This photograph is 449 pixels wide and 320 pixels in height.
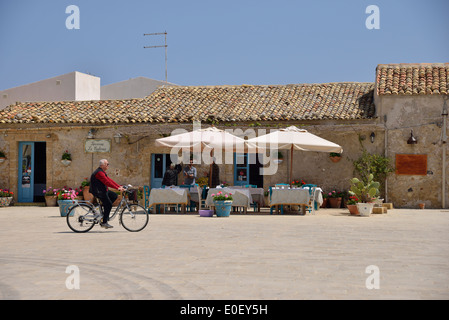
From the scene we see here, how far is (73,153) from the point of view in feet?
66.1

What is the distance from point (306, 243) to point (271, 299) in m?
3.91

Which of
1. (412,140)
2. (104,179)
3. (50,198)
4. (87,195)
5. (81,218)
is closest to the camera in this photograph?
(104,179)

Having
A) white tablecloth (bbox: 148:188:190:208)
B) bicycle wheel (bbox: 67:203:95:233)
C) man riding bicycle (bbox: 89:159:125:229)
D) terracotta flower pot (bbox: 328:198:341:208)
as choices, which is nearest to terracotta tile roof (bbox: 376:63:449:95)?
terracotta flower pot (bbox: 328:198:341:208)

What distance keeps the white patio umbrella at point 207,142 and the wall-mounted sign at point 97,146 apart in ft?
17.8

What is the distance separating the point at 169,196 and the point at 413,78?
9942 mm

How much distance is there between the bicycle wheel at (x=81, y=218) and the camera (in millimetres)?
10219

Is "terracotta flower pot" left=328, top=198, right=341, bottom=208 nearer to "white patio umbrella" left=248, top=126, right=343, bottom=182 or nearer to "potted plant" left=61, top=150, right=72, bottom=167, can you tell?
"white patio umbrella" left=248, top=126, right=343, bottom=182

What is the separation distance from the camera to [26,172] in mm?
20734

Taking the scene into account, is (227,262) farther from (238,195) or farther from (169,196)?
(169,196)

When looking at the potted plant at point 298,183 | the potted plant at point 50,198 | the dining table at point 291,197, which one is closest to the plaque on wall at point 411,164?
the potted plant at point 298,183

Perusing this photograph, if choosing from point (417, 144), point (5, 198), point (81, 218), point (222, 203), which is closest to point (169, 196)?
point (222, 203)

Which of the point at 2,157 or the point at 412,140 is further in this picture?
the point at 2,157

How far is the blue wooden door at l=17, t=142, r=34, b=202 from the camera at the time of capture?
2062cm
